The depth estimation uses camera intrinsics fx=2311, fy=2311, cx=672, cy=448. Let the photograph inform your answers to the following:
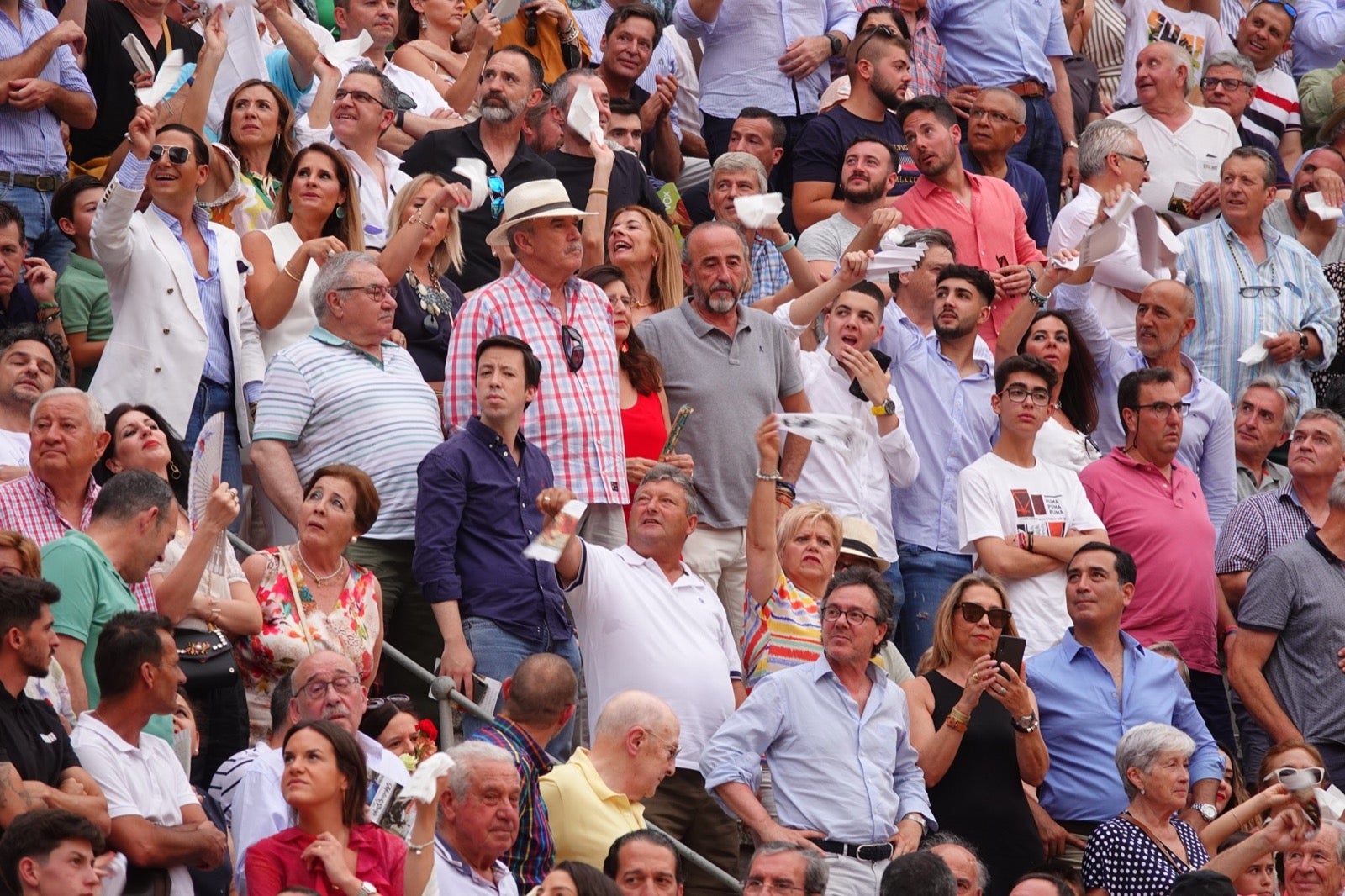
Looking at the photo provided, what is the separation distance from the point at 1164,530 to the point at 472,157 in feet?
11.4

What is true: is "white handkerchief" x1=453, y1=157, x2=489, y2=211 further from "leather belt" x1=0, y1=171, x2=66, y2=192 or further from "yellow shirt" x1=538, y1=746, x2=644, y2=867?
"yellow shirt" x1=538, y1=746, x2=644, y2=867

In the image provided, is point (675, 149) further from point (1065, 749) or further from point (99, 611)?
point (99, 611)

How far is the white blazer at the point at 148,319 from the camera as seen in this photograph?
872 cm

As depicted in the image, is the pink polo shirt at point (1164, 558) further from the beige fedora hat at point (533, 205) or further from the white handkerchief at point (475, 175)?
the white handkerchief at point (475, 175)

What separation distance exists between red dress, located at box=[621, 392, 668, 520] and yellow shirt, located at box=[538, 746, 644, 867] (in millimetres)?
1809

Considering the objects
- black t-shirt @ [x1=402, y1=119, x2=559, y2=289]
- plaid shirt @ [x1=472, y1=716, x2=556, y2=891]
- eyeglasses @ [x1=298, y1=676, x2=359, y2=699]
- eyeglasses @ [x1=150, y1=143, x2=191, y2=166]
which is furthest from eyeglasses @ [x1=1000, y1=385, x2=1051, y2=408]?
eyeglasses @ [x1=298, y1=676, x2=359, y2=699]

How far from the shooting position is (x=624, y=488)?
28.7ft

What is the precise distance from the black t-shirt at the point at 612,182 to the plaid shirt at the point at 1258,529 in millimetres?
2960

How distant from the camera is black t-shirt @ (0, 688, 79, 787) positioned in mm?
6184

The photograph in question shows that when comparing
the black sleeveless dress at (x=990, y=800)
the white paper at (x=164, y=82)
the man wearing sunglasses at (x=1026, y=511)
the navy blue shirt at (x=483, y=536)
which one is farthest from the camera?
the man wearing sunglasses at (x=1026, y=511)

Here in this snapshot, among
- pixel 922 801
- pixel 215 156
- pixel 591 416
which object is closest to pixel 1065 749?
pixel 922 801

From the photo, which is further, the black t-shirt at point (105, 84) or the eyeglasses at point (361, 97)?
the black t-shirt at point (105, 84)

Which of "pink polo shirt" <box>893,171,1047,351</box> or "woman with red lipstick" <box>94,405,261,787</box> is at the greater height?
"woman with red lipstick" <box>94,405,261,787</box>

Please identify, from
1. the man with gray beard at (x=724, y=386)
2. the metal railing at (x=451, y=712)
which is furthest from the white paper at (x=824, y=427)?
the metal railing at (x=451, y=712)
